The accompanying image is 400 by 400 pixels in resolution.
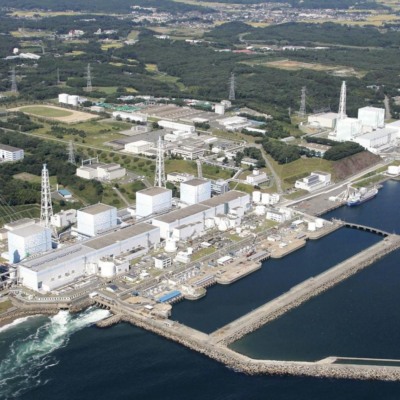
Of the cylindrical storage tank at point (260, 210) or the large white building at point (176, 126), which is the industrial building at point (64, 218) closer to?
the cylindrical storage tank at point (260, 210)

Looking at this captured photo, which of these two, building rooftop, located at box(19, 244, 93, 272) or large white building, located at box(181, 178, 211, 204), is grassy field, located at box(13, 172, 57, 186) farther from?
building rooftop, located at box(19, 244, 93, 272)

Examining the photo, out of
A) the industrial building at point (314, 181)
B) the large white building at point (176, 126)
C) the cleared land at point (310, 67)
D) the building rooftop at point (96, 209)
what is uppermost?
the cleared land at point (310, 67)

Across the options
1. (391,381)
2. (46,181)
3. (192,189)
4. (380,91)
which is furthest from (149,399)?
(380,91)

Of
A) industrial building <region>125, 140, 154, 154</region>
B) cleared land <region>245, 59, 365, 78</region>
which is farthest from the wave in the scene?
cleared land <region>245, 59, 365, 78</region>

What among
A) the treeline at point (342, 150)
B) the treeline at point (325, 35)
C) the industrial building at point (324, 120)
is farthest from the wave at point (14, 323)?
the treeline at point (325, 35)

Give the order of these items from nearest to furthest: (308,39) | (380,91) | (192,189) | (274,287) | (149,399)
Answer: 1. (149,399)
2. (274,287)
3. (192,189)
4. (380,91)
5. (308,39)

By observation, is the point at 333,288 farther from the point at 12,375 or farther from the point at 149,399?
the point at 12,375

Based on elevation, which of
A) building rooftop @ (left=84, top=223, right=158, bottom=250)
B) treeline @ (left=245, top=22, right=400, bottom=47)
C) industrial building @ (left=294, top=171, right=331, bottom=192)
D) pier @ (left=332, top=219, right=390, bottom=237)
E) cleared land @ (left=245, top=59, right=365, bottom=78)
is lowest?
pier @ (left=332, top=219, right=390, bottom=237)
